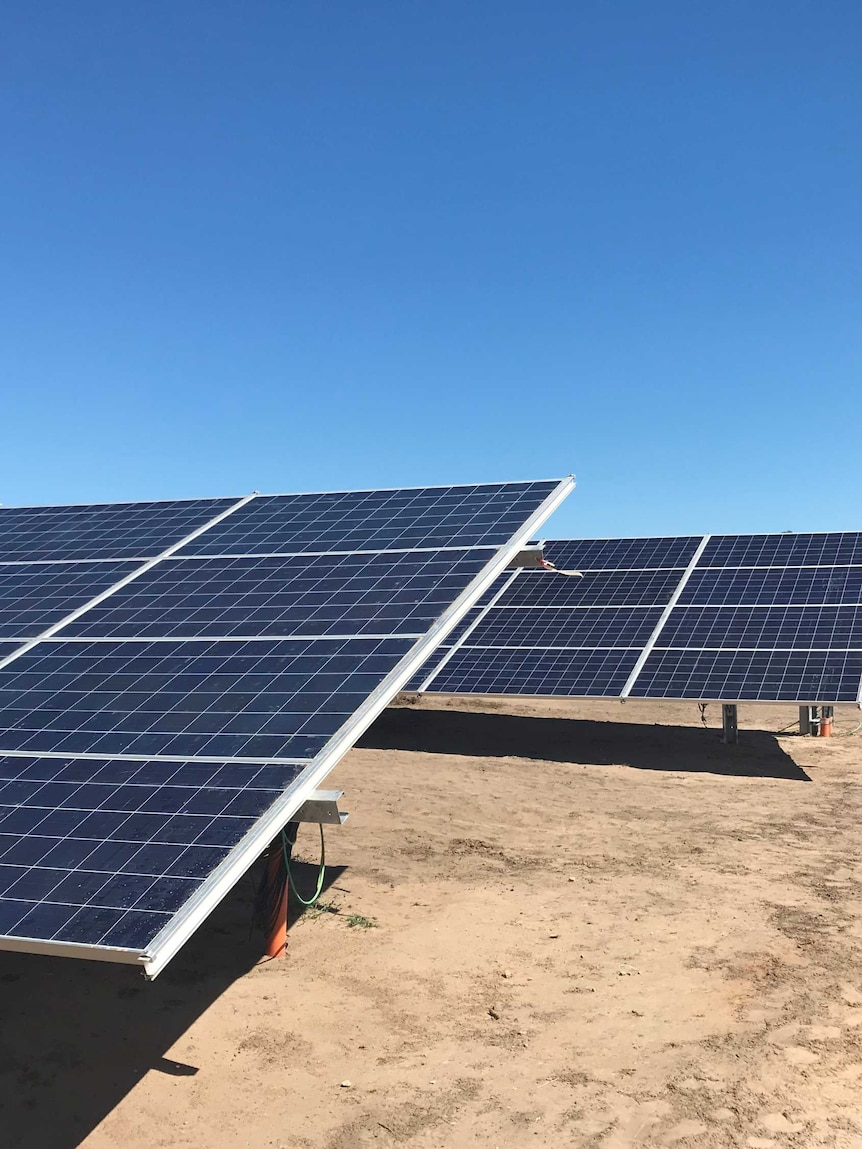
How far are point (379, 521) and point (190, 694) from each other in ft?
19.8

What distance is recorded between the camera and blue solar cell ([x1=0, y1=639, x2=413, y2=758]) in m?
9.55

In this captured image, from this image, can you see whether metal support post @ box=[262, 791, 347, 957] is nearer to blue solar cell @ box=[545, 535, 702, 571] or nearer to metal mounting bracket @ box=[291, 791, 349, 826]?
metal mounting bracket @ box=[291, 791, 349, 826]

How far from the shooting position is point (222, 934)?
12.6 metres

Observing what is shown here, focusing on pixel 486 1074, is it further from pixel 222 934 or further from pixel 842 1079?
pixel 222 934

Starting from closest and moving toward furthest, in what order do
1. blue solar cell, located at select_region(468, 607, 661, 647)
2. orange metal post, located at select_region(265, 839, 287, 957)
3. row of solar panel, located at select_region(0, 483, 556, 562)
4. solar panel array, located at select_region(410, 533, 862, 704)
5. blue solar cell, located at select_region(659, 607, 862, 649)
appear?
orange metal post, located at select_region(265, 839, 287, 957)
row of solar panel, located at select_region(0, 483, 556, 562)
solar panel array, located at select_region(410, 533, 862, 704)
blue solar cell, located at select_region(659, 607, 862, 649)
blue solar cell, located at select_region(468, 607, 661, 647)

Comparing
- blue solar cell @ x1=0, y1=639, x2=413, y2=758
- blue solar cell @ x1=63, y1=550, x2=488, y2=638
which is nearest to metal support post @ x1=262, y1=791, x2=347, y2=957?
blue solar cell @ x1=0, y1=639, x2=413, y2=758

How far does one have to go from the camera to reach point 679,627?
24.9 meters

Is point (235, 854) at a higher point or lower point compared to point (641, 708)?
higher

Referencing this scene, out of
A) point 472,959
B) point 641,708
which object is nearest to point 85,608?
point 472,959

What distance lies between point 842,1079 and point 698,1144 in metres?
1.77

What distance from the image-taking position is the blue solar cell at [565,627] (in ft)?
82.5

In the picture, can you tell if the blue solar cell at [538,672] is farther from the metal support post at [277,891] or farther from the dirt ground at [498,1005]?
the metal support post at [277,891]

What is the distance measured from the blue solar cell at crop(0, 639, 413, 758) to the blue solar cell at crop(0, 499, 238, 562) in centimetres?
469

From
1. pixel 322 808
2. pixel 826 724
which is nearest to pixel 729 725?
pixel 826 724
